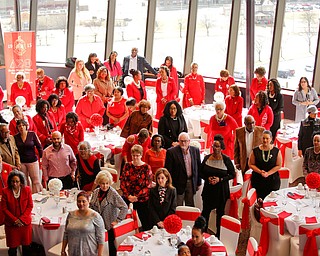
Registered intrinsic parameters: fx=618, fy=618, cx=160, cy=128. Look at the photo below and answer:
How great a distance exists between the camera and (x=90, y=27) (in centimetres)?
1580

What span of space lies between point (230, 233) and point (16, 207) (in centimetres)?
233

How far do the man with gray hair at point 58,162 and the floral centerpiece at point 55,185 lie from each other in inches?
16.1

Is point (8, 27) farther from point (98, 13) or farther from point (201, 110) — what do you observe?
point (201, 110)

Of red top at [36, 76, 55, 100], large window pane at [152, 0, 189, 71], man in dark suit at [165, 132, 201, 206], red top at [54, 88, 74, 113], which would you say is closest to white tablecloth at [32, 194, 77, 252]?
man in dark suit at [165, 132, 201, 206]

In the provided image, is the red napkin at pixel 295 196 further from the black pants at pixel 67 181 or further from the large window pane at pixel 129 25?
the large window pane at pixel 129 25

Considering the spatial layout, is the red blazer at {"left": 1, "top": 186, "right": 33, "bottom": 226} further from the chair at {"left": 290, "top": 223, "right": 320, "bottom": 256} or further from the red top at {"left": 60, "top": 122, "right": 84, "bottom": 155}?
the chair at {"left": 290, "top": 223, "right": 320, "bottom": 256}

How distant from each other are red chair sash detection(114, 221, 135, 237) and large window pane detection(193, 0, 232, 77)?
8.84 metres

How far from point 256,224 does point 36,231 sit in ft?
8.70

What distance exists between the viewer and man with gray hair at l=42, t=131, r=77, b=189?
789cm

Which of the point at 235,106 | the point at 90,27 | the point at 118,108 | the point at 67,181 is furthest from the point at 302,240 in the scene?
the point at 90,27

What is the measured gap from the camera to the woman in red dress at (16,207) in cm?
660

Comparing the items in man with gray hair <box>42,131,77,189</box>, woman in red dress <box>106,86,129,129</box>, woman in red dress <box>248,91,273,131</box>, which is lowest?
man with gray hair <box>42,131,77,189</box>

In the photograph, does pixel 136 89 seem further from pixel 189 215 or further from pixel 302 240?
pixel 302 240

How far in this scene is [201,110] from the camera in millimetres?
11898
